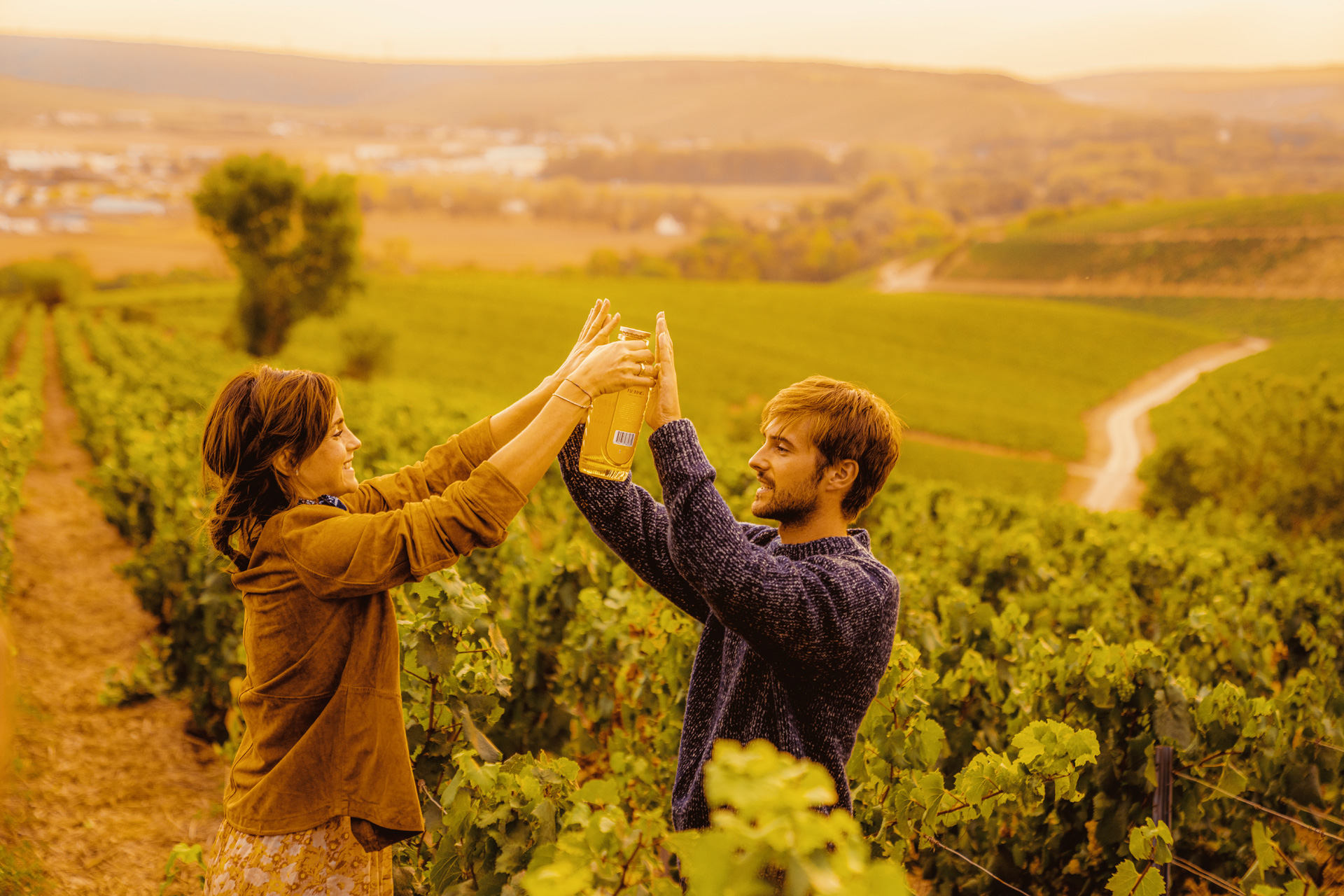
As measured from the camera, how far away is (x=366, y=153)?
15412cm

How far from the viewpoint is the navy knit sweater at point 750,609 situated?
1.62 meters

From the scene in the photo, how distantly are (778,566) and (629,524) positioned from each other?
1.60 feet

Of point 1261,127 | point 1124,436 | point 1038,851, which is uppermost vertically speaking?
point 1261,127

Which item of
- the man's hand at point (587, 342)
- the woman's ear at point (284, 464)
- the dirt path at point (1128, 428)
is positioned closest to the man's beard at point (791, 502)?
the man's hand at point (587, 342)

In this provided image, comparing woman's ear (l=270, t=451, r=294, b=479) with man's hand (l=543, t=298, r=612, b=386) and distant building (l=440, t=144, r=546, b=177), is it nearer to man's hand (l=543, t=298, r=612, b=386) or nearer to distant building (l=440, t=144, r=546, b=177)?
man's hand (l=543, t=298, r=612, b=386)

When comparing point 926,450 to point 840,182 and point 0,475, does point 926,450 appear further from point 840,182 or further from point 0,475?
point 840,182

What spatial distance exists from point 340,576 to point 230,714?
3.60m

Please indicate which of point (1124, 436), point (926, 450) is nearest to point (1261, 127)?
point (1124, 436)

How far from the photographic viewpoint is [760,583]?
1604 millimetres

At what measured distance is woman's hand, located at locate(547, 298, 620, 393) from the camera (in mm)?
1994

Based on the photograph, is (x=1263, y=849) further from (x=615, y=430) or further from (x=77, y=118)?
(x=77, y=118)

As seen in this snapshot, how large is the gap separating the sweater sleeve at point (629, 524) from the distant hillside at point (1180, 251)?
8221 cm

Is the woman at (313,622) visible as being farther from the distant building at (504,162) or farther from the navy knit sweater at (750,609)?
the distant building at (504,162)


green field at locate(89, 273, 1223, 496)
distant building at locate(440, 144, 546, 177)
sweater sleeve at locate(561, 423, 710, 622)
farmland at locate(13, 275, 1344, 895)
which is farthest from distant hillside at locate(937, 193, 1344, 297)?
distant building at locate(440, 144, 546, 177)
